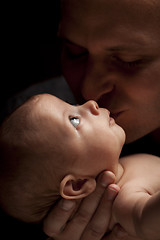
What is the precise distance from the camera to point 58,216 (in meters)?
1.28

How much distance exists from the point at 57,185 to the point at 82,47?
0.56 metres

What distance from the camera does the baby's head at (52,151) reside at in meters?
1.16

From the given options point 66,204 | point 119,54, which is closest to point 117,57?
point 119,54

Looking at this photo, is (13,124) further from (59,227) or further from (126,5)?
(126,5)

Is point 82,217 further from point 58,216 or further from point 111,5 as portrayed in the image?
point 111,5

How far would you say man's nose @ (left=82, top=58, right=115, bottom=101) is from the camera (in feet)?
4.52

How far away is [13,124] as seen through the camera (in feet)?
3.93

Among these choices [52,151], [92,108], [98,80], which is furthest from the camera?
[98,80]

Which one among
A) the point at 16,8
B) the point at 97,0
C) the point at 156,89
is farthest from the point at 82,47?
the point at 16,8

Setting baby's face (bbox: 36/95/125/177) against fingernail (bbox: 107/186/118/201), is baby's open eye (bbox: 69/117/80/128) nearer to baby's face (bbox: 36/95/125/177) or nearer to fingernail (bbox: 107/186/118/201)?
baby's face (bbox: 36/95/125/177)

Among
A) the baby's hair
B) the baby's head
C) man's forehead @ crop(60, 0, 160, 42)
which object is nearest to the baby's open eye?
the baby's head

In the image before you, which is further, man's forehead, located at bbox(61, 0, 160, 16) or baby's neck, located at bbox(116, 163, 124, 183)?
baby's neck, located at bbox(116, 163, 124, 183)

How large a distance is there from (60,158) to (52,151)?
35 millimetres

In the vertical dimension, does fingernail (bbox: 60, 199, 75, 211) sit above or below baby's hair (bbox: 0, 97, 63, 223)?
below
